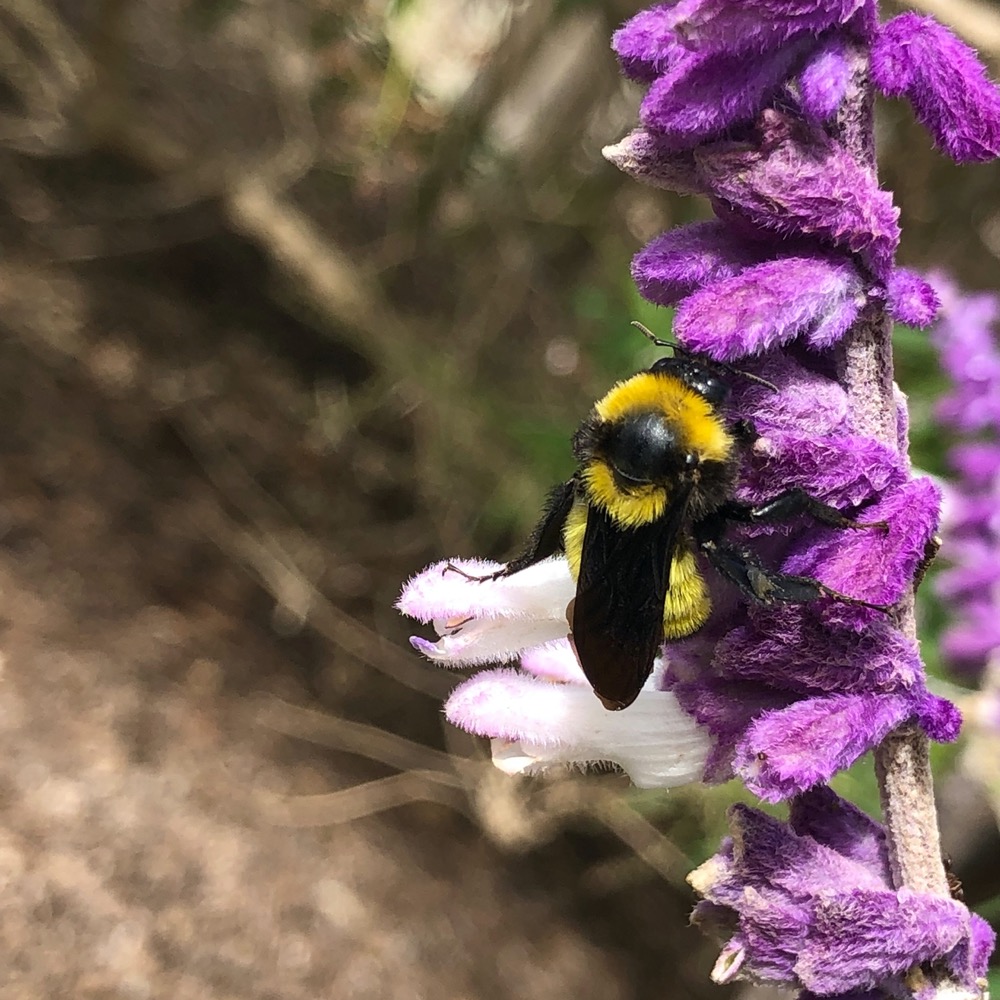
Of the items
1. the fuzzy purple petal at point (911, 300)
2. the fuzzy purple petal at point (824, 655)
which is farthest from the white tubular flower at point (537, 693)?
the fuzzy purple petal at point (911, 300)

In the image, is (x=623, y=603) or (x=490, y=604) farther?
(x=490, y=604)

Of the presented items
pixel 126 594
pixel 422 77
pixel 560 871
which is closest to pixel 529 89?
pixel 422 77

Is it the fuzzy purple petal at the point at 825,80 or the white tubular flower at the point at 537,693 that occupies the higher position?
the fuzzy purple petal at the point at 825,80

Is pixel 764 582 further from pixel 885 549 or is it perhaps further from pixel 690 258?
pixel 690 258

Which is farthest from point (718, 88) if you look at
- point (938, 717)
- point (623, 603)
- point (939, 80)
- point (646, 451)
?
point (938, 717)

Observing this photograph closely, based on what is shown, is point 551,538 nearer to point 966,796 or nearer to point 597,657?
point 597,657

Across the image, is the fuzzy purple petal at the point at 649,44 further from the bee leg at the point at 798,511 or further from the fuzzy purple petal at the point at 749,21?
the bee leg at the point at 798,511
